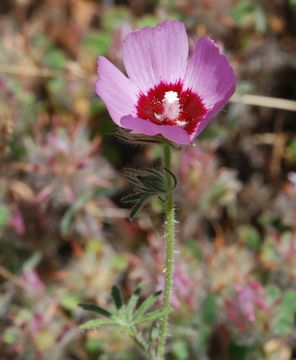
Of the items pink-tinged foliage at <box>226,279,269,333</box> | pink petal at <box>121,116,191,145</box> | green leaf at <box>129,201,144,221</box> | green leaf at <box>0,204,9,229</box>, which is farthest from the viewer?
green leaf at <box>0,204,9,229</box>

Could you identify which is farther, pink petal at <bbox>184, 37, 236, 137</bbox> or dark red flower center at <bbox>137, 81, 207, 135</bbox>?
dark red flower center at <bbox>137, 81, 207, 135</bbox>

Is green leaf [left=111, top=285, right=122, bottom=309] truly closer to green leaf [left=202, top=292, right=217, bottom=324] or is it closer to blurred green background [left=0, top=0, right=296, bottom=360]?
blurred green background [left=0, top=0, right=296, bottom=360]

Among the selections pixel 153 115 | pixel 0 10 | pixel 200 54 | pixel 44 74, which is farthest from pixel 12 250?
pixel 0 10

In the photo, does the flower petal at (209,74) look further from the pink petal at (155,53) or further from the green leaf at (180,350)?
the green leaf at (180,350)

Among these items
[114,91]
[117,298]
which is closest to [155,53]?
[114,91]

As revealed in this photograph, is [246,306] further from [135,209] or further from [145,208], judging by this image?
[135,209]

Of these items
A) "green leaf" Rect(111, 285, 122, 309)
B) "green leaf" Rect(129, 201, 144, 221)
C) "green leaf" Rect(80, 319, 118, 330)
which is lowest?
"green leaf" Rect(80, 319, 118, 330)

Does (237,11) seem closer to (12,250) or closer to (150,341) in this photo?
(12,250)

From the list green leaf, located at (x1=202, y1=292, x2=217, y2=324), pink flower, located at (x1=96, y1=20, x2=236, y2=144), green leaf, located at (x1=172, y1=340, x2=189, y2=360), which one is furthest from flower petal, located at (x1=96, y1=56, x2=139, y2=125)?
green leaf, located at (x1=172, y1=340, x2=189, y2=360)
